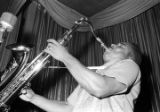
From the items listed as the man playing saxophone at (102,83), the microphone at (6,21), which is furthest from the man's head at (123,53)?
the microphone at (6,21)

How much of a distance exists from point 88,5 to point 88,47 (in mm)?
564

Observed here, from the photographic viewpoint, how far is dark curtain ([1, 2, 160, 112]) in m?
1.84

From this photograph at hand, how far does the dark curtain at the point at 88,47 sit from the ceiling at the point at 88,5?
296mm

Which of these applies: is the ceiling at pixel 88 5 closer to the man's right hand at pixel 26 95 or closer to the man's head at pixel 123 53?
the man's head at pixel 123 53

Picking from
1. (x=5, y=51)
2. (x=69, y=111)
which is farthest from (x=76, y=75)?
(x=5, y=51)

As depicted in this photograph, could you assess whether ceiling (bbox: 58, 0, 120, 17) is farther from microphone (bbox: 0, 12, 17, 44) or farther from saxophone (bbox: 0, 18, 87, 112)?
microphone (bbox: 0, 12, 17, 44)

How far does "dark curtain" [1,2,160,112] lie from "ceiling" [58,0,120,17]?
30 centimetres

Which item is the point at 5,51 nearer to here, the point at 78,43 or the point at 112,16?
the point at 78,43

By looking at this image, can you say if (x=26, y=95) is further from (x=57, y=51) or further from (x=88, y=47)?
(x=88, y=47)

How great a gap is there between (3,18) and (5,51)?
32.2 inches

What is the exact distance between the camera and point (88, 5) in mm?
2494

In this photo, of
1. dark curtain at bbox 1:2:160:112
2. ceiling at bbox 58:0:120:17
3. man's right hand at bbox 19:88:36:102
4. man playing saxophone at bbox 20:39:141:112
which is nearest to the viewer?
man playing saxophone at bbox 20:39:141:112

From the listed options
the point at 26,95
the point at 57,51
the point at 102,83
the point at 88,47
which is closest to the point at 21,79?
the point at 26,95

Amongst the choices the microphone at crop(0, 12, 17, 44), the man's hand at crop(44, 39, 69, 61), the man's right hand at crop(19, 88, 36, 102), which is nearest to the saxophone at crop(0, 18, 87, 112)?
the man's right hand at crop(19, 88, 36, 102)
